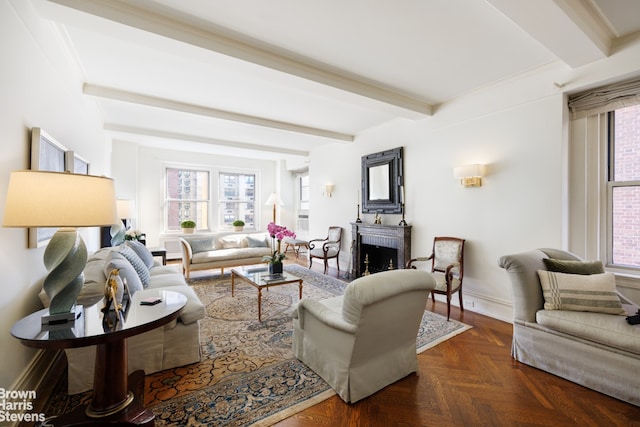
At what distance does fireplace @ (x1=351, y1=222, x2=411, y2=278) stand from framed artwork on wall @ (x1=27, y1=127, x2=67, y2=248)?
3.61 m

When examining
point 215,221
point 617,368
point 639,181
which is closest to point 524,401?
point 617,368

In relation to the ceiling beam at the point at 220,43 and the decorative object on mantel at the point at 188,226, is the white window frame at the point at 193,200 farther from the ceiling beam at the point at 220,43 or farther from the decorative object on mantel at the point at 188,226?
the ceiling beam at the point at 220,43

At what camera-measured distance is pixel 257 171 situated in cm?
827

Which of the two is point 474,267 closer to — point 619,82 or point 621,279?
point 621,279

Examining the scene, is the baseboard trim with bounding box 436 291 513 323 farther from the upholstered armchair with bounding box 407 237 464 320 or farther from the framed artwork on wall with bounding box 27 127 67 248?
the framed artwork on wall with bounding box 27 127 67 248

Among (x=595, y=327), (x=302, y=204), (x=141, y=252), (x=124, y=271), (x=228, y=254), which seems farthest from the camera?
(x=302, y=204)

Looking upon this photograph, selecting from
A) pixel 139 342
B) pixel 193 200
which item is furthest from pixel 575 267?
pixel 193 200

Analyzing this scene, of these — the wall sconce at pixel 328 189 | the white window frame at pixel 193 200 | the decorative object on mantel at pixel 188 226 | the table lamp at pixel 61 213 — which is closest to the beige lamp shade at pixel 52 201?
the table lamp at pixel 61 213

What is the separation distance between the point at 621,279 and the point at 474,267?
1318 mm

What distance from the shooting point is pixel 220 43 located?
2.48 metres

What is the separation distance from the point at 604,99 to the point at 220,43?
3777mm

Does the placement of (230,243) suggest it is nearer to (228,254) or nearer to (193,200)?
(228,254)

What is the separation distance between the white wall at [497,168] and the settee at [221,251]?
282cm

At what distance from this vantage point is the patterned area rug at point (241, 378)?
1.78 m
